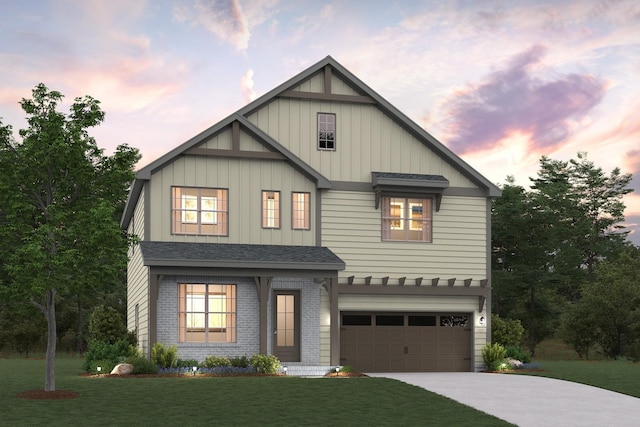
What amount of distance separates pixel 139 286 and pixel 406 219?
33.5 ft

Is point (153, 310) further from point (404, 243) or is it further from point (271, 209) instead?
point (404, 243)

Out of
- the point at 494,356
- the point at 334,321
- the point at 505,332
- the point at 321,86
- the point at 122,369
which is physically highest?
the point at 321,86

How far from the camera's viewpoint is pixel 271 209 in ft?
94.9

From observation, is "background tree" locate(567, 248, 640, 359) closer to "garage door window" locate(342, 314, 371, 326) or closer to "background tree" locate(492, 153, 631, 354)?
"background tree" locate(492, 153, 631, 354)

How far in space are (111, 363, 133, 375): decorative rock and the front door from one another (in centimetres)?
544

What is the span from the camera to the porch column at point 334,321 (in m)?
27.5

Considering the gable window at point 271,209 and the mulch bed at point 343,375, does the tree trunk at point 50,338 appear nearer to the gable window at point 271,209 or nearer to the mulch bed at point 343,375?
the mulch bed at point 343,375

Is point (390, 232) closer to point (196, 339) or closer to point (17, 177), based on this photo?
point (196, 339)

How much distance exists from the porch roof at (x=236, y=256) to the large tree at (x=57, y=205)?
4.96 meters

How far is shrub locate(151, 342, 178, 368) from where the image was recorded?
2527 cm

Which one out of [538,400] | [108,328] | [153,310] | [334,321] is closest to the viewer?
[538,400]

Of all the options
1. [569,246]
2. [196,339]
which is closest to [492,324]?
[196,339]

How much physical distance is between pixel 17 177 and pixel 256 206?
33.9 feet

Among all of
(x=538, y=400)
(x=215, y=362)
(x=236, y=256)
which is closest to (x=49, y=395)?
(x=215, y=362)
